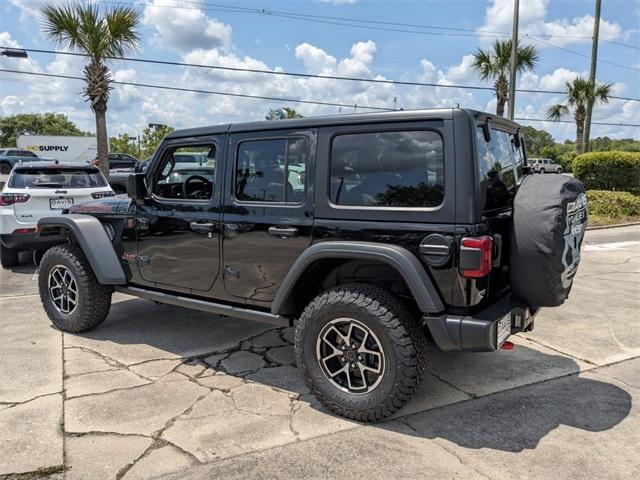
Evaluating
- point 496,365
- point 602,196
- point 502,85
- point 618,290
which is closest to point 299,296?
point 496,365

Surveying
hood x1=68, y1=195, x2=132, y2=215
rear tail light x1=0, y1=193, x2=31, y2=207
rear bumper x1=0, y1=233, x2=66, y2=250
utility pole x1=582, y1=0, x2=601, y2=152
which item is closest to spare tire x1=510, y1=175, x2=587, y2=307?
hood x1=68, y1=195, x2=132, y2=215

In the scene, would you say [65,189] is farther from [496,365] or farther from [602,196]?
[602,196]

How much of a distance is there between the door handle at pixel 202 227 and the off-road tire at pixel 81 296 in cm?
133

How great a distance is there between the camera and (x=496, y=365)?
4.09 metres

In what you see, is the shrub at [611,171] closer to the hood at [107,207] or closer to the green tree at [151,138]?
the hood at [107,207]

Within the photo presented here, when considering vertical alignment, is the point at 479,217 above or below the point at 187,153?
below

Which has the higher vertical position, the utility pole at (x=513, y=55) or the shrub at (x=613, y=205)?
the utility pole at (x=513, y=55)

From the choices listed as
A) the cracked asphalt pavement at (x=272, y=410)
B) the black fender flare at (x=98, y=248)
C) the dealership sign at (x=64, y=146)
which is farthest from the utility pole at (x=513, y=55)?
the dealership sign at (x=64, y=146)

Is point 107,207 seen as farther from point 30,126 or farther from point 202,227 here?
point 30,126

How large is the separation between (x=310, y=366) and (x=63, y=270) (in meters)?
2.86

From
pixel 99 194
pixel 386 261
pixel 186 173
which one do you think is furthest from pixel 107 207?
pixel 99 194

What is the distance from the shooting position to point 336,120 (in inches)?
130

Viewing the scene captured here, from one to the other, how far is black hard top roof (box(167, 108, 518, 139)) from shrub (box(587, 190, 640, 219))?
1089cm

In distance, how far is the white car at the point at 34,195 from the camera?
23.2 ft
